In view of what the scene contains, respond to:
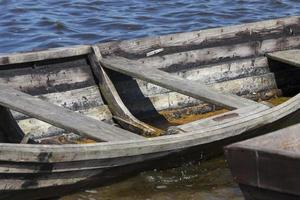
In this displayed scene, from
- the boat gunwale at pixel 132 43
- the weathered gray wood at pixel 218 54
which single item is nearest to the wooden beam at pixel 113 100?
the boat gunwale at pixel 132 43

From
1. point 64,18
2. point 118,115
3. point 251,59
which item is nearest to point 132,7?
point 64,18

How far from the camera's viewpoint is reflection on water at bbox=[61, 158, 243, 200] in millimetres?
5535

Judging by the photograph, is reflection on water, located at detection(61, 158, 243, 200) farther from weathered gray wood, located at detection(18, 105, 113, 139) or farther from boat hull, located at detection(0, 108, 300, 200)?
weathered gray wood, located at detection(18, 105, 113, 139)

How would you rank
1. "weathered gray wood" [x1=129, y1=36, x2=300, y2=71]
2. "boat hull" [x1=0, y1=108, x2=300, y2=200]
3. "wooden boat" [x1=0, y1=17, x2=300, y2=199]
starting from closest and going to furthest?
"boat hull" [x1=0, y1=108, x2=300, y2=200]
"wooden boat" [x1=0, y1=17, x2=300, y2=199]
"weathered gray wood" [x1=129, y1=36, x2=300, y2=71]

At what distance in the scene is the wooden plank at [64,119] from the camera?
527 centimetres

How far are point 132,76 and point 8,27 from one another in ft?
21.1

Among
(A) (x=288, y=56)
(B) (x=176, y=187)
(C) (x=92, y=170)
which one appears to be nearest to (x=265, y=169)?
(C) (x=92, y=170)

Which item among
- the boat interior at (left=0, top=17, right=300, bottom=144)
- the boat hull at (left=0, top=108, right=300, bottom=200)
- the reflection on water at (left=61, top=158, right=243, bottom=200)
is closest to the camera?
the boat hull at (left=0, top=108, right=300, bottom=200)

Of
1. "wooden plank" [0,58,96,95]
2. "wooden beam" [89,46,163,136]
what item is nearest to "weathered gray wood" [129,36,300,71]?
"wooden beam" [89,46,163,136]

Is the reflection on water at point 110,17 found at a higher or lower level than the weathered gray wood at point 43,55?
lower

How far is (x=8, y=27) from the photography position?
1225 centimetres

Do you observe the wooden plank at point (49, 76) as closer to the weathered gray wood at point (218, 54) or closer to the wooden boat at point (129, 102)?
the wooden boat at point (129, 102)

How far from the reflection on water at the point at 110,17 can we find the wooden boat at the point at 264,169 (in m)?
7.17

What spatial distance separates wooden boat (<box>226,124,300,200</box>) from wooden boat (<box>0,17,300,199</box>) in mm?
1083
